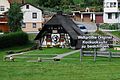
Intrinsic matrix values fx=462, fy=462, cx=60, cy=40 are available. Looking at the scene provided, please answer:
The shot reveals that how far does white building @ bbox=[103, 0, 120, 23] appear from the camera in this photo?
92.9 meters

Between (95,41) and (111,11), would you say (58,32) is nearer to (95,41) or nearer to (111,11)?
(95,41)

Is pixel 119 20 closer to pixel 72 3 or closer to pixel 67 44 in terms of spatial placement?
pixel 72 3

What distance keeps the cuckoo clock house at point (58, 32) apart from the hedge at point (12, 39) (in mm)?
2938

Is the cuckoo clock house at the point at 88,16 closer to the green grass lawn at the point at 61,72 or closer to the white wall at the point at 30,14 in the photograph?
the white wall at the point at 30,14

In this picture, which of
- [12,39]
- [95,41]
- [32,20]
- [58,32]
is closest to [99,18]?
[32,20]

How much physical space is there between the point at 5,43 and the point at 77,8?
49585 mm

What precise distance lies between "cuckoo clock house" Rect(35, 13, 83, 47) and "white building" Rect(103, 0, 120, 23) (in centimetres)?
3950

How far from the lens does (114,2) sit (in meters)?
92.7

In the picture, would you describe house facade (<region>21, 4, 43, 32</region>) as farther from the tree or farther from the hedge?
the hedge

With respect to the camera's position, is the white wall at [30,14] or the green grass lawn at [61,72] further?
the white wall at [30,14]

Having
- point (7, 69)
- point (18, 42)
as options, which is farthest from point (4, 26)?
point (7, 69)

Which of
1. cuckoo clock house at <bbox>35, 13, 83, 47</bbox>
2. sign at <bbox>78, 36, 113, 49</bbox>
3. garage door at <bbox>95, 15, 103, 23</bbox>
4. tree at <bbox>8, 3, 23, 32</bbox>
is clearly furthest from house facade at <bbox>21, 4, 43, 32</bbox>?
sign at <bbox>78, 36, 113, 49</bbox>

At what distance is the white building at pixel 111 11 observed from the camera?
305ft

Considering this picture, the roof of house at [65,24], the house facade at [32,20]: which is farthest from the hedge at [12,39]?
the house facade at [32,20]
